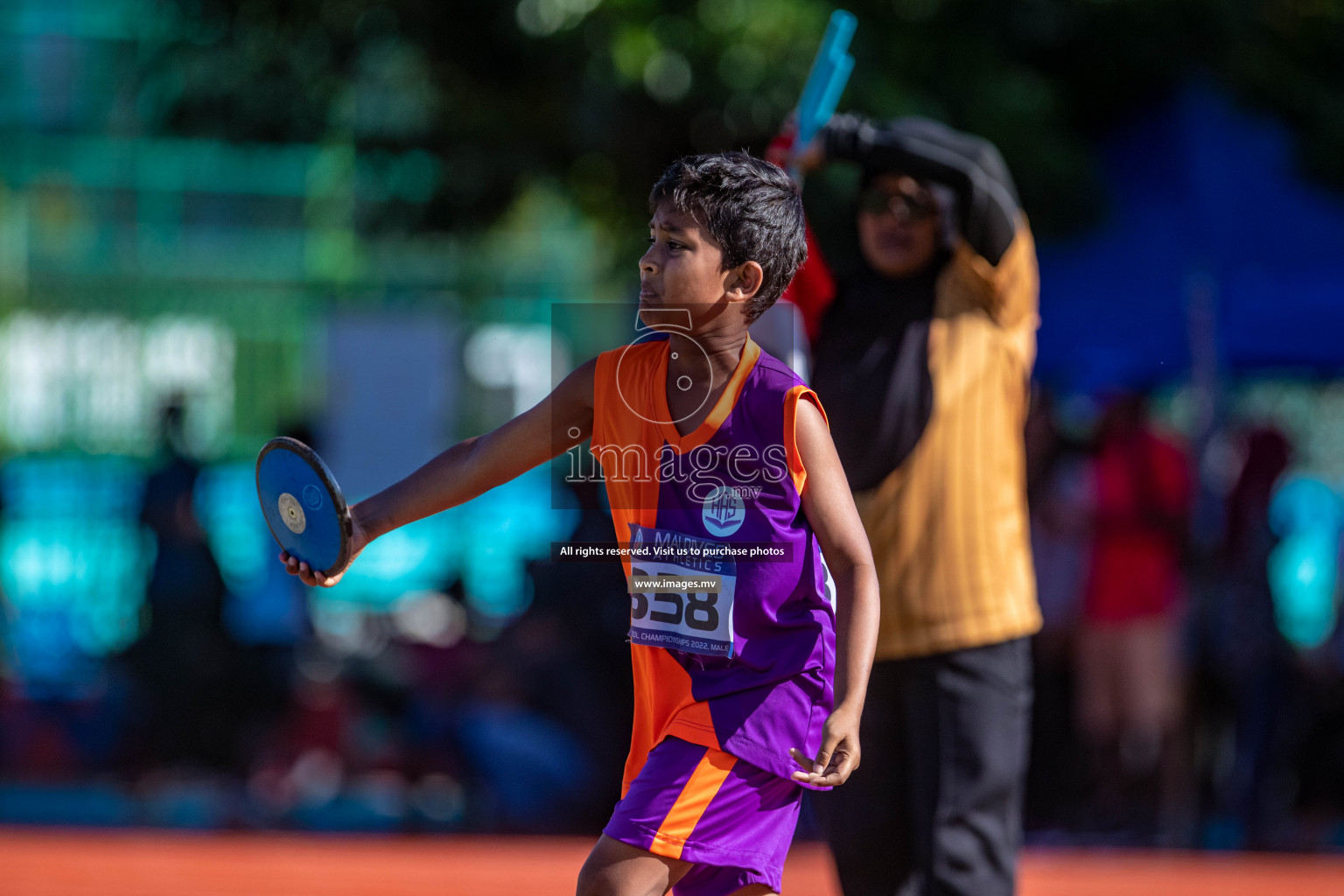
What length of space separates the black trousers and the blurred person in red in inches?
155

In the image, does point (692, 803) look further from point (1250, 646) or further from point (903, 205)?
point (1250, 646)

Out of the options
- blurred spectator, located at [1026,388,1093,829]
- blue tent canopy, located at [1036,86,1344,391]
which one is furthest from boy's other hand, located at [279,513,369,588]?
blue tent canopy, located at [1036,86,1344,391]

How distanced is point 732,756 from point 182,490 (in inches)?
233

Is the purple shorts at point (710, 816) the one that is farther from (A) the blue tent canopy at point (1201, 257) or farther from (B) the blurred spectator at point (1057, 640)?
(A) the blue tent canopy at point (1201, 257)

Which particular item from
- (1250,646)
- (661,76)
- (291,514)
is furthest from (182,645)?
(291,514)

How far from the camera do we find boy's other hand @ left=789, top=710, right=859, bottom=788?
212 cm

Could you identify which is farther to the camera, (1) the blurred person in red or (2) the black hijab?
(1) the blurred person in red

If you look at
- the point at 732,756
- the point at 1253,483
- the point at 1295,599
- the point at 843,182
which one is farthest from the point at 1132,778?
the point at 732,756

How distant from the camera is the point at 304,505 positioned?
2.30m

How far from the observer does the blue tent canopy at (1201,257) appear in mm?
6832

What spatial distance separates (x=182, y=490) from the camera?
299 inches

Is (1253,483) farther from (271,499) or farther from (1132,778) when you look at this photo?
(271,499)

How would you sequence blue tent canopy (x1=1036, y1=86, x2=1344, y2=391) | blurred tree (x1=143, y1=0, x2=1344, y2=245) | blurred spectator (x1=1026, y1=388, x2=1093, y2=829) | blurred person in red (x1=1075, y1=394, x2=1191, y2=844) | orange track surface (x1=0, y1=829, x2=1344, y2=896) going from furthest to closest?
blurred spectator (x1=1026, y1=388, x2=1093, y2=829)
blurred person in red (x1=1075, y1=394, x2=1191, y2=844)
blue tent canopy (x1=1036, y1=86, x2=1344, y2=391)
blurred tree (x1=143, y1=0, x2=1344, y2=245)
orange track surface (x1=0, y1=829, x2=1344, y2=896)

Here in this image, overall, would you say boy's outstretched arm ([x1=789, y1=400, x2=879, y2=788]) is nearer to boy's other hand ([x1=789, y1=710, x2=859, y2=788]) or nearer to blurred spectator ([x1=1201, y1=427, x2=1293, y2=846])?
boy's other hand ([x1=789, y1=710, x2=859, y2=788])
